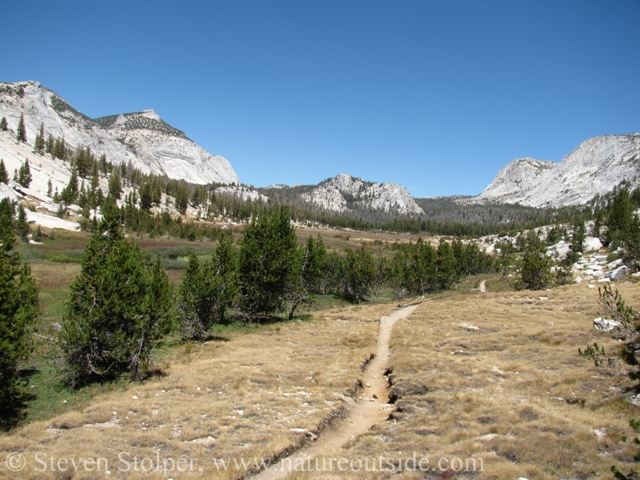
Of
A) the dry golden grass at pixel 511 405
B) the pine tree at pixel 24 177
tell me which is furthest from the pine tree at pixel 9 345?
the pine tree at pixel 24 177

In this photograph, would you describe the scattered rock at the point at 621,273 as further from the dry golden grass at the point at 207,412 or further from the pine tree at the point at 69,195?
the pine tree at the point at 69,195

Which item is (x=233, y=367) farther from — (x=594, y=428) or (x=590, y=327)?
(x=590, y=327)

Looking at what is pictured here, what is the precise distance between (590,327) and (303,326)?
25.1m

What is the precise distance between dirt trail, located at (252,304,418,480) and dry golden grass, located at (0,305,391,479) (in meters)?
0.58

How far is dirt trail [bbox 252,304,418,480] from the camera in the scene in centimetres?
1132

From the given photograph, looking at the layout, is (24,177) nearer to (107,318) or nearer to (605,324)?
(107,318)

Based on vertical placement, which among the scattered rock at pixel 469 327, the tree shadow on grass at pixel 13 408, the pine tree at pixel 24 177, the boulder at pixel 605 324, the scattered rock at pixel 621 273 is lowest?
the tree shadow on grass at pixel 13 408

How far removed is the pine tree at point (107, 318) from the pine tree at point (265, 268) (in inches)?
670

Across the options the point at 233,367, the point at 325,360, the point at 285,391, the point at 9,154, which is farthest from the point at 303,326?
the point at 9,154

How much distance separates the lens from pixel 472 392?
1619 centimetres

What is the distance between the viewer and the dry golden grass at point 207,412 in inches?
452

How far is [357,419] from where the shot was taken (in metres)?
15.7

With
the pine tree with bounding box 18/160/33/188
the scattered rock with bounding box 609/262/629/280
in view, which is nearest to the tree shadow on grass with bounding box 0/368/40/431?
the scattered rock with bounding box 609/262/629/280

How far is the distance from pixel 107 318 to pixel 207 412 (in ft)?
32.0
